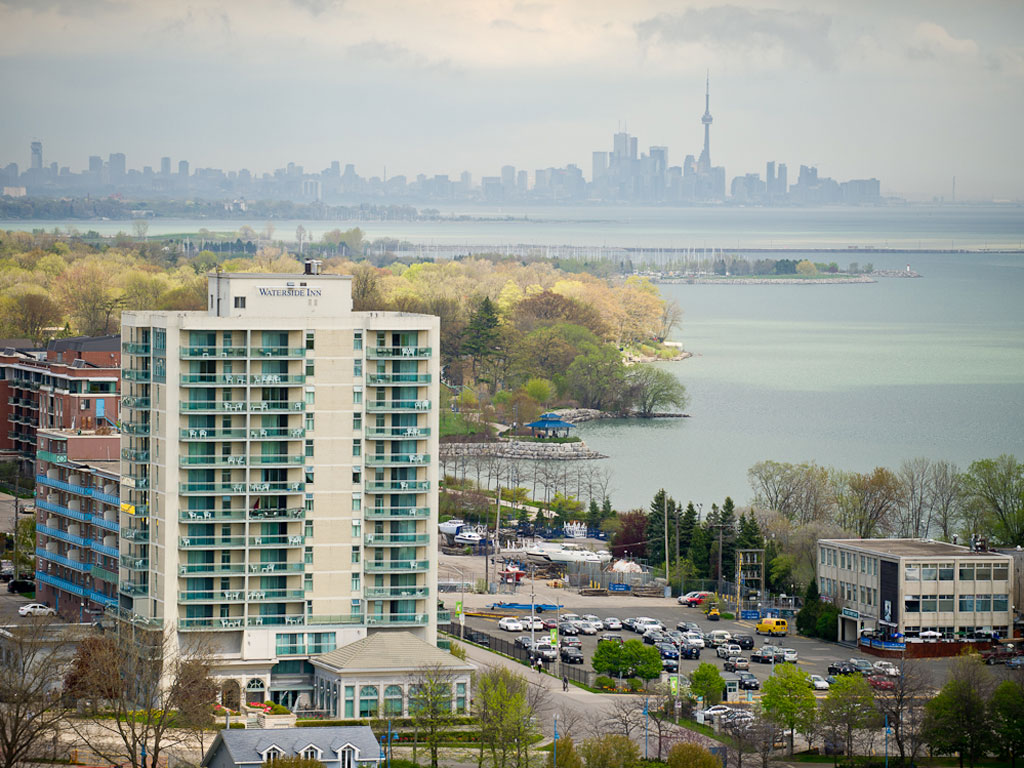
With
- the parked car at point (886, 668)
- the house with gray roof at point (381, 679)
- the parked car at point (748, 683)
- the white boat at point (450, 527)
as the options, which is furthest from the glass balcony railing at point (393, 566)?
the white boat at point (450, 527)

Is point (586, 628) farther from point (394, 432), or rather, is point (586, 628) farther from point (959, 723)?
point (959, 723)

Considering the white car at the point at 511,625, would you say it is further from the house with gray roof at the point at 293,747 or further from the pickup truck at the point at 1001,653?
the house with gray roof at the point at 293,747

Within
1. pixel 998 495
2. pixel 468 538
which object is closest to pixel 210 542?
pixel 468 538

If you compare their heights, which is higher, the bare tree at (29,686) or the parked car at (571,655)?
the bare tree at (29,686)

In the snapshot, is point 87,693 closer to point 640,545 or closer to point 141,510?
point 141,510

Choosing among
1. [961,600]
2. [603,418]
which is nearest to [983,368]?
[603,418]

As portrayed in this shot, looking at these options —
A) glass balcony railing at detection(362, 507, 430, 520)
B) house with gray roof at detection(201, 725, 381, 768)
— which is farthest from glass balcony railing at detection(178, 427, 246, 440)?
house with gray roof at detection(201, 725, 381, 768)

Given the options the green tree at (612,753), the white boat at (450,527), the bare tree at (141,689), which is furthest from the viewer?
the white boat at (450,527)
